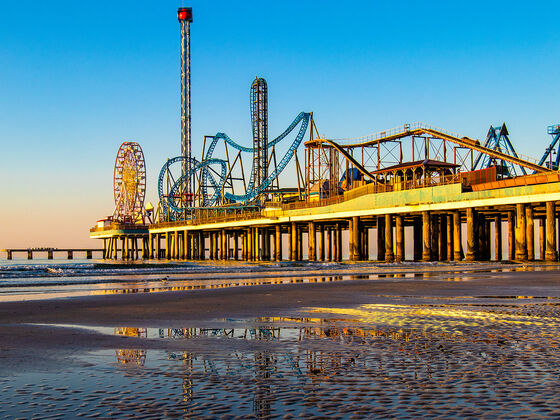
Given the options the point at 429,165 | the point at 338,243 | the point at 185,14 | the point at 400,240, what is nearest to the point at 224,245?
the point at 338,243

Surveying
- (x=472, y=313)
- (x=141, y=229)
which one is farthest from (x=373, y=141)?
(x=141, y=229)

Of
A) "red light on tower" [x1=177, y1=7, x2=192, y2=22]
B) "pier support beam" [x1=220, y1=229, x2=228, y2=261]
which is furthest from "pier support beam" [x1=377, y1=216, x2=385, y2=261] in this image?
"red light on tower" [x1=177, y1=7, x2=192, y2=22]

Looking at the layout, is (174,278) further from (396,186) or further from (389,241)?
(396,186)

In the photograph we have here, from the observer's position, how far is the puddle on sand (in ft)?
16.1

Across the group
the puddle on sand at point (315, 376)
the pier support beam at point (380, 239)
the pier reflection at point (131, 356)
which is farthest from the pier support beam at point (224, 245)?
the pier reflection at point (131, 356)

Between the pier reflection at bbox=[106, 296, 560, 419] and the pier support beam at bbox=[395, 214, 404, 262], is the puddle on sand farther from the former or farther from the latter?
the pier support beam at bbox=[395, 214, 404, 262]

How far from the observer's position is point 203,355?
749 cm

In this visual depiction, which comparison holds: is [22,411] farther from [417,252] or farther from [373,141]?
[373,141]

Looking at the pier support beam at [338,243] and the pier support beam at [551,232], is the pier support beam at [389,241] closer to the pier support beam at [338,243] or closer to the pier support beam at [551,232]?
the pier support beam at [551,232]

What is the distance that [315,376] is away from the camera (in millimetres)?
6133

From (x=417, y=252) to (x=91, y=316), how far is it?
5540cm

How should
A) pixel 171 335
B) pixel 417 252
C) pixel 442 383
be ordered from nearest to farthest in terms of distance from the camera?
1. pixel 442 383
2. pixel 171 335
3. pixel 417 252

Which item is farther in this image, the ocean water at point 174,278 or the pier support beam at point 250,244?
the pier support beam at point 250,244

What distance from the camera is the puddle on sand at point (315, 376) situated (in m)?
4.90
